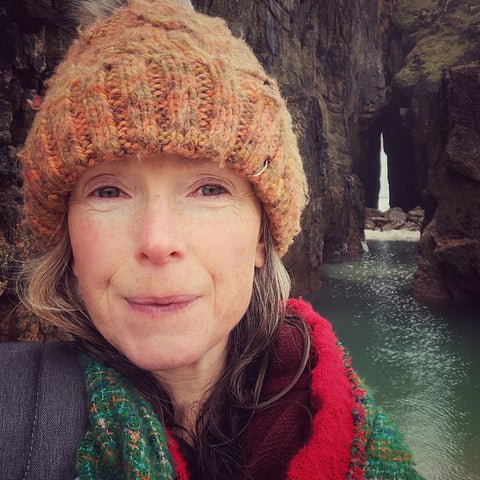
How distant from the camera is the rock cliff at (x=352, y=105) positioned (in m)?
2.06

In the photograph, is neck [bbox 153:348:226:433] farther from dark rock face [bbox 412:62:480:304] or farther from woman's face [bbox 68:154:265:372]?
dark rock face [bbox 412:62:480:304]

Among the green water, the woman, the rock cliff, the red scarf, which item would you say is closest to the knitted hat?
the woman

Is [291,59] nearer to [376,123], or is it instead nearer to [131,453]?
[131,453]

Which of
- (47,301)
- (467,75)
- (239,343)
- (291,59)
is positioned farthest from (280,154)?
(291,59)

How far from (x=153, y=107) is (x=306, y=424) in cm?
81

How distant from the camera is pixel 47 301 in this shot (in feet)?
3.77

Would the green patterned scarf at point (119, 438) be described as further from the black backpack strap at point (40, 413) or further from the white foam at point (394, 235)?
the white foam at point (394, 235)

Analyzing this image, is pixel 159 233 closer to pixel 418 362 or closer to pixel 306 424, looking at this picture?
pixel 306 424

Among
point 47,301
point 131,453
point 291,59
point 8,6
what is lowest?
point 131,453

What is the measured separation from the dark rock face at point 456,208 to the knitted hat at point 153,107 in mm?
5490

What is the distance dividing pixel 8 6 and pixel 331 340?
1972 mm

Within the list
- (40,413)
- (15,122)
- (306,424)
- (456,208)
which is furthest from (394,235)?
(40,413)

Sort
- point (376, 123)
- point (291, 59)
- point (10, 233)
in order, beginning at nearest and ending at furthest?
point (10, 233), point (291, 59), point (376, 123)

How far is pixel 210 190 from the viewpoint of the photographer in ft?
3.31
